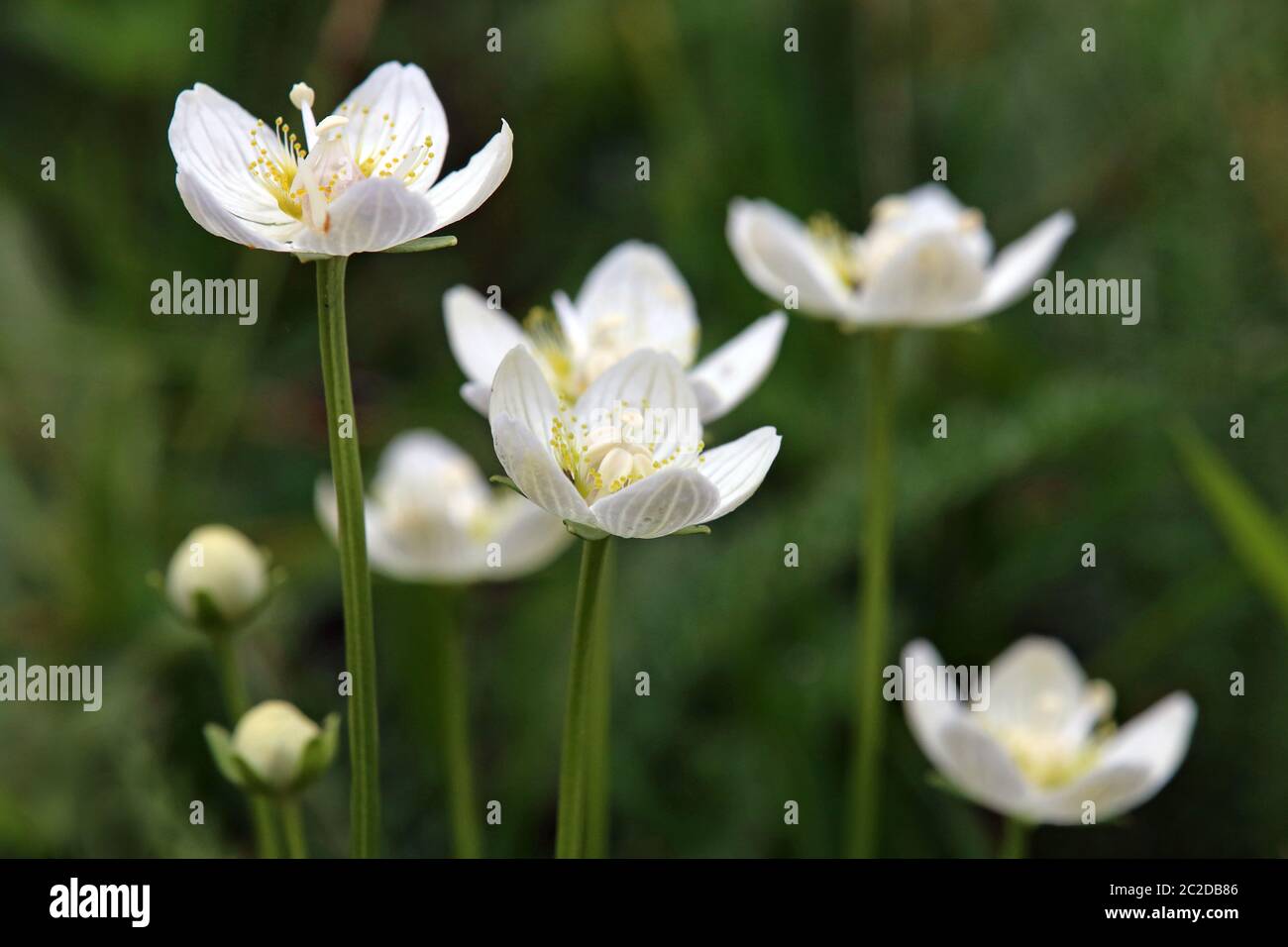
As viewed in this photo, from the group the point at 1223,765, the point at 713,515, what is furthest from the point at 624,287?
the point at 1223,765

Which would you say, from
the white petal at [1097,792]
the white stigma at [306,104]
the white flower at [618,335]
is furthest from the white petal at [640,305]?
the white petal at [1097,792]

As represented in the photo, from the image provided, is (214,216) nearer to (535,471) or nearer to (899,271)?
(535,471)

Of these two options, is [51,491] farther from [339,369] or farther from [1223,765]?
[1223,765]

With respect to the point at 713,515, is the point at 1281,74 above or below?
above

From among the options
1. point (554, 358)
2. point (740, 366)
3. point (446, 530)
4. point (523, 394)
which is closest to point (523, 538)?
point (446, 530)

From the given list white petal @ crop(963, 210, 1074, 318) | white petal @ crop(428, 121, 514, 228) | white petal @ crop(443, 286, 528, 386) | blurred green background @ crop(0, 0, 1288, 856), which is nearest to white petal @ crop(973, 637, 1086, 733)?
blurred green background @ crop(0, 0, 1288, 856)
